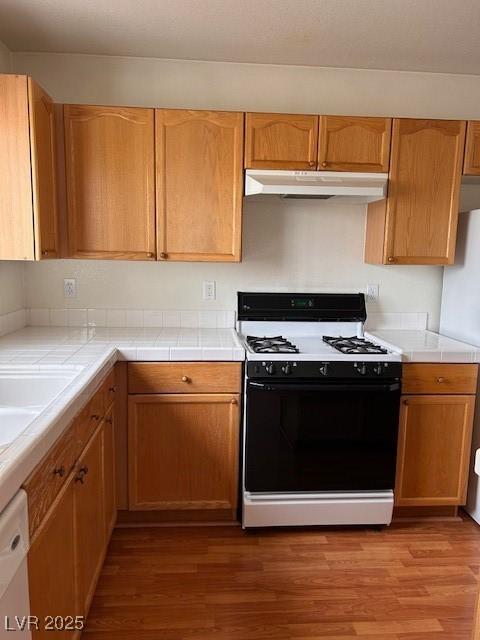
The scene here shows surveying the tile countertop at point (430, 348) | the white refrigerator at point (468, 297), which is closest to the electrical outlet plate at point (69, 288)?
the tile countertop at point (430, 348)

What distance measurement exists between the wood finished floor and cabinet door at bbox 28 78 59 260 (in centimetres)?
148

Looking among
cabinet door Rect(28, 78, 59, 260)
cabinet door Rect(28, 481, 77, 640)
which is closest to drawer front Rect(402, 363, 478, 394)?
cabinet door Rect(28, 481, 77, 640)

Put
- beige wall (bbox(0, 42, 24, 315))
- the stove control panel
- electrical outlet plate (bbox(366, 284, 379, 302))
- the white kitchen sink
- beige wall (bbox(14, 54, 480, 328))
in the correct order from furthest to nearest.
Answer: electrical outlet plate (bbox(366, 284, 379, 302)) < beige wall (bbox(14, 54, 480, 328)) < beige wall (bbox(0, 42, 24, 315)) < the stove control panel < the white kitchen sink

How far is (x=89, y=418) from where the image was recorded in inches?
65.7

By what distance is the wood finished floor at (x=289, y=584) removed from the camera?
1.75 metres

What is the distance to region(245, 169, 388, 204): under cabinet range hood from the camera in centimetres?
231

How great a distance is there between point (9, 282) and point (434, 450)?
2.43 meters

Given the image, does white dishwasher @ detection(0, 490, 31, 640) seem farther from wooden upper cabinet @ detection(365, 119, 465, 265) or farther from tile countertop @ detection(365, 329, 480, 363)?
wooden upper cabinet @ detection(365, 119, 465, 265)

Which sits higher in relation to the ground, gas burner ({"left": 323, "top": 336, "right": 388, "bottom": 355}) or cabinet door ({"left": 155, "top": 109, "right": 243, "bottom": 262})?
cabinet door ({"left": 155, "top": 109, "right": 243, "bottom": 262})

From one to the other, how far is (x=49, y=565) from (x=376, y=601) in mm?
1360

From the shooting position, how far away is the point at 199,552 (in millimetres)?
2178

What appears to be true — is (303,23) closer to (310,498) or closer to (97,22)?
(97,22)

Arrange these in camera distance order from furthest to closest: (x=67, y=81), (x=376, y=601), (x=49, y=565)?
(x=67, y=81), (x=376, y=601), (x=49, y=565)

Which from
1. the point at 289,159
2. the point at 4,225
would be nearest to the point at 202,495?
the point at 4,225
